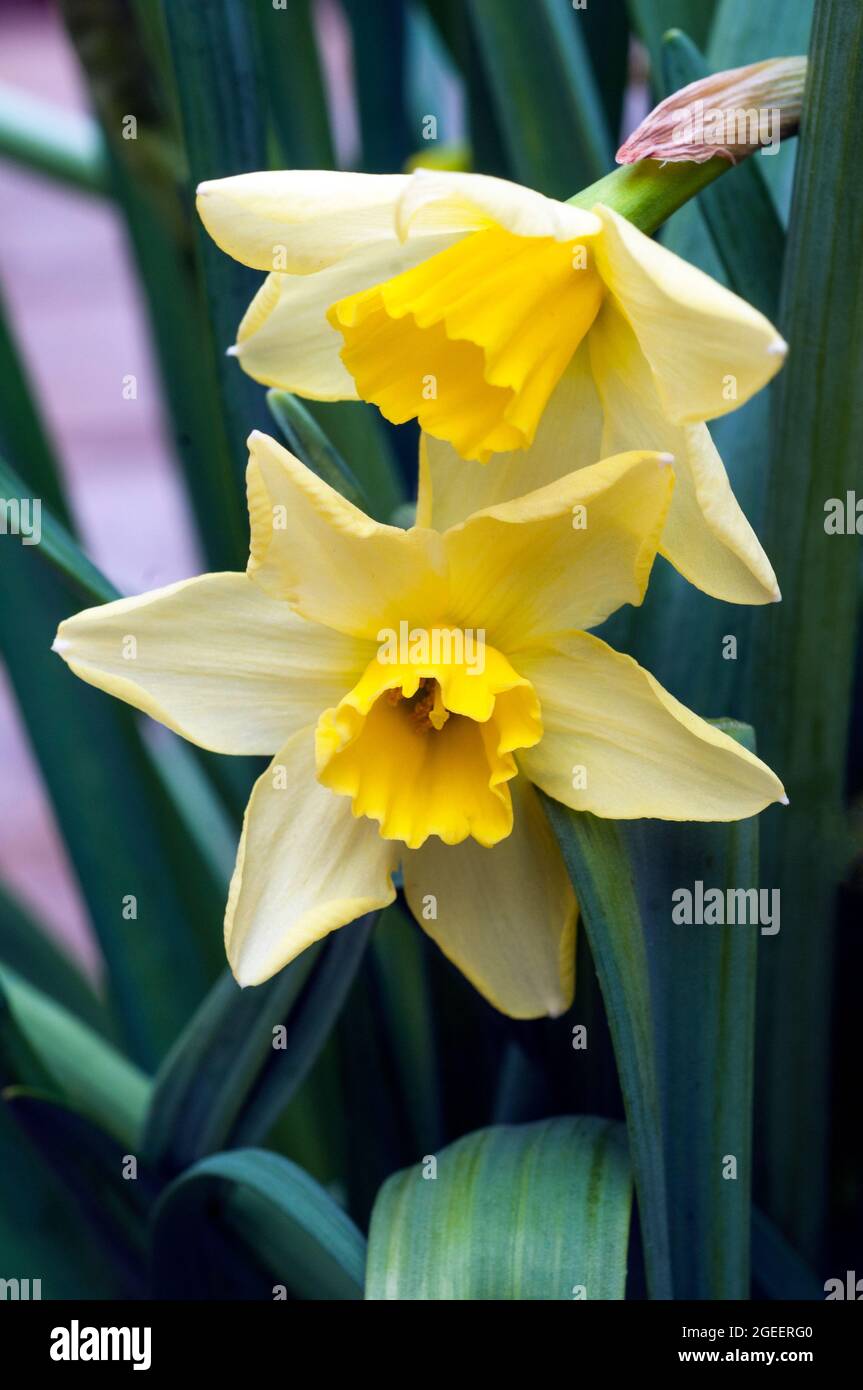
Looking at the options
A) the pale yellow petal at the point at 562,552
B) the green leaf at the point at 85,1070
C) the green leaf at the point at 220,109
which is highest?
the green leaf at the point at 220,109

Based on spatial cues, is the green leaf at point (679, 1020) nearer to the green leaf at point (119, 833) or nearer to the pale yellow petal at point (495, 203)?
the pale yellow petal at point (495, 203)

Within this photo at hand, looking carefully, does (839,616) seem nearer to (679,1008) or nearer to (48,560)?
(679,1008)

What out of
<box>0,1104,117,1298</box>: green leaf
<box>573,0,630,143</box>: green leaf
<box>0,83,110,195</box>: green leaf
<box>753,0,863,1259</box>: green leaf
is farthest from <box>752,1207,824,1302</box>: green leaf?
<box>0,83,110,195</box>: green leaf

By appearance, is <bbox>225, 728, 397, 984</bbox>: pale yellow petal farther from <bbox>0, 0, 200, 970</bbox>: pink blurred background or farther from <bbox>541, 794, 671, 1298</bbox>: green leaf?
<bbox>0, 0, 200, 970</bbox>: pink blurred background

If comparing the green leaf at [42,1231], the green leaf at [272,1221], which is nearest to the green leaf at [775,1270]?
the green leaf at [272,1221]

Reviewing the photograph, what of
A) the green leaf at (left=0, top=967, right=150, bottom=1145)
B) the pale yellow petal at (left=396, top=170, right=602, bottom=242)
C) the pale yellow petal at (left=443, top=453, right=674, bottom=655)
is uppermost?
the pale yellow petal at (left=396, top=170, right=602, bottom=242)
